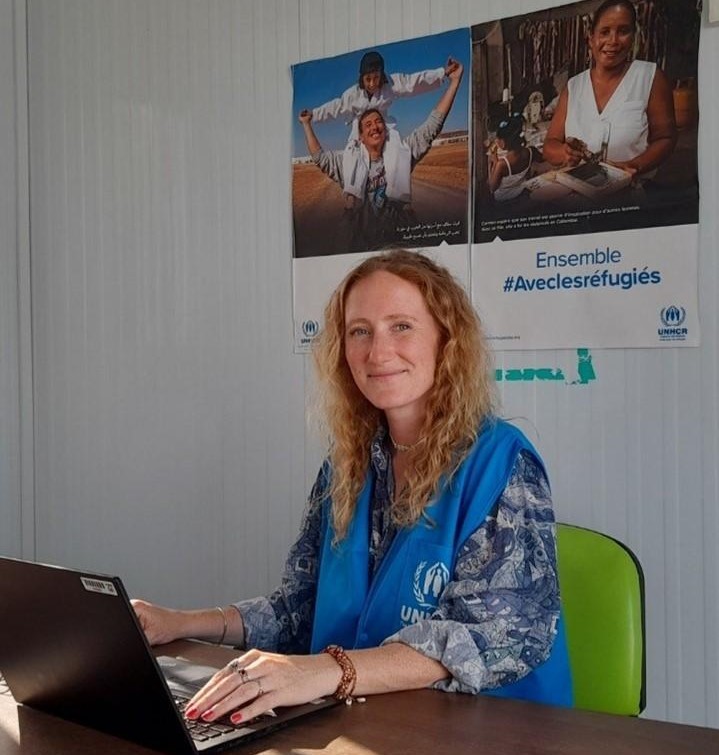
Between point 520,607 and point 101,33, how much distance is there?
282cm

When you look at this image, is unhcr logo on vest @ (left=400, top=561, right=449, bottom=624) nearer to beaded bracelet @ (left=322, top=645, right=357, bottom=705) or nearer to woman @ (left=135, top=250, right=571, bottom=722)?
woman @ (left=135, top=250, right=571, bottom=722)

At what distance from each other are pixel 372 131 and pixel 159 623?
1662 millimetres

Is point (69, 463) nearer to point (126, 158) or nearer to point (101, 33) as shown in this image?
point (126, 158)

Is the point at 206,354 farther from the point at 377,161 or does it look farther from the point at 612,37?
the point at 612,37

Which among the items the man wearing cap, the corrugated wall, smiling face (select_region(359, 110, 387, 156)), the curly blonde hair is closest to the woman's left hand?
the curly blonde hair

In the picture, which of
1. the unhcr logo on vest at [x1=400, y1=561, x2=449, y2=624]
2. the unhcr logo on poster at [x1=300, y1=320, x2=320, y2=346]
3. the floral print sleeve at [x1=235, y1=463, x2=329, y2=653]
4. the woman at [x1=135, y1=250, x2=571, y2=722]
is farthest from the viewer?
the unhcr logo on poster at [x1=300, y1=320, x2=320, y2=346]

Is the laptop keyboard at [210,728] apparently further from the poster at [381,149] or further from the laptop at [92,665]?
the poster at [381,149]

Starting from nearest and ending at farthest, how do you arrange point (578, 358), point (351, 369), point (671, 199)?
point (351, 369) < point (671, 199) < point (578, 358)

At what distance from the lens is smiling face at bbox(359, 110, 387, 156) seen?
2918mm

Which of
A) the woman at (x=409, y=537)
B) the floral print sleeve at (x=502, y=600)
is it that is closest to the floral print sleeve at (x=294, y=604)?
the woman at (x=409, y=537)

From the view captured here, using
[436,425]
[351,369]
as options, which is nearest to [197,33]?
[351,369]

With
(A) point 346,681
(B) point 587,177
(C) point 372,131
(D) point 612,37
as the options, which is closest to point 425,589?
(A) point 346,681

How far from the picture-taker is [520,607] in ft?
5.31

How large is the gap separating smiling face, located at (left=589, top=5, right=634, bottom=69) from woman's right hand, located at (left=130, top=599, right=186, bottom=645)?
1646mm
